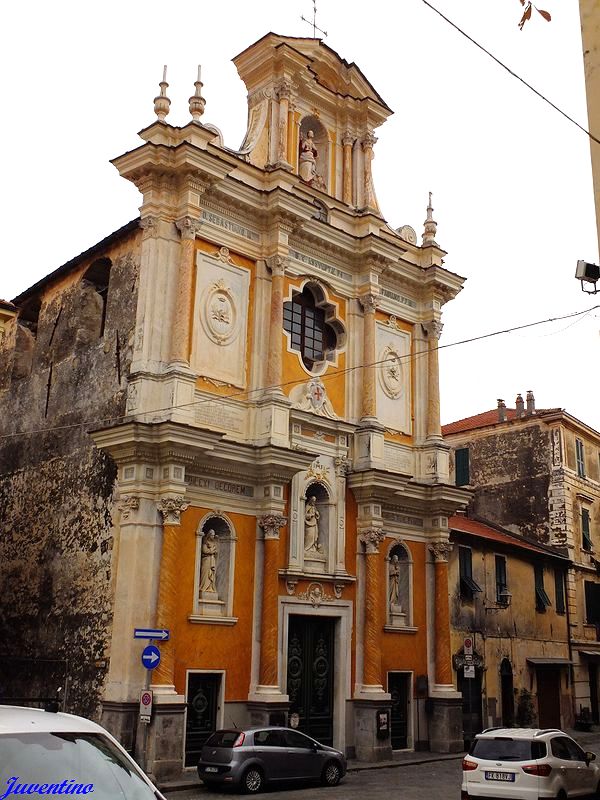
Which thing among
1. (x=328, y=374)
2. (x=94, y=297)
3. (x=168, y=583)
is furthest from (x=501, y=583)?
(x=94, y=297)

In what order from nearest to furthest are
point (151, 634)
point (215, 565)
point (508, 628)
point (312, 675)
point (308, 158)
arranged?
point (151, 634) < point (215, 565) < point (312, 675) < point (308, 158) < point (508, 628)

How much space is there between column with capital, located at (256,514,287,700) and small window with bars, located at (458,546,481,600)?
847 centimetres

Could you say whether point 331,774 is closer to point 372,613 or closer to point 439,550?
point 372,613

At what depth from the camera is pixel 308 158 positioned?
25.0 metres

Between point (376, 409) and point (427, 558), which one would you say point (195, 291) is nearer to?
point (376, 409)

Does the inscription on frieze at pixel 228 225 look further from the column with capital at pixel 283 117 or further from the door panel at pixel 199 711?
the door panel at pixel 199 711

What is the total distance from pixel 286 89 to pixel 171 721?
15908 millimetres

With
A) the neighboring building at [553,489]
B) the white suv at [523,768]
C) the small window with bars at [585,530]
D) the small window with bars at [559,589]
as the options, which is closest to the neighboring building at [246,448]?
the white suv at [523,768]

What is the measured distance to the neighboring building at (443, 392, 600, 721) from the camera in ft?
110

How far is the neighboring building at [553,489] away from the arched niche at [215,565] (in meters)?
17.5

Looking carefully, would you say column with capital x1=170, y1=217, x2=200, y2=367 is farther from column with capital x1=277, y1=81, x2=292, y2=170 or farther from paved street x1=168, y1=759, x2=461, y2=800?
paved street x1=168, y1=759, x2=461, y2=800

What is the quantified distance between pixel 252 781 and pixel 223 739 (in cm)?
91

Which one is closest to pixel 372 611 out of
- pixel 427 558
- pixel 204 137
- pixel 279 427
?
pixel 427 558

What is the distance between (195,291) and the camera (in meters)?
20.9
